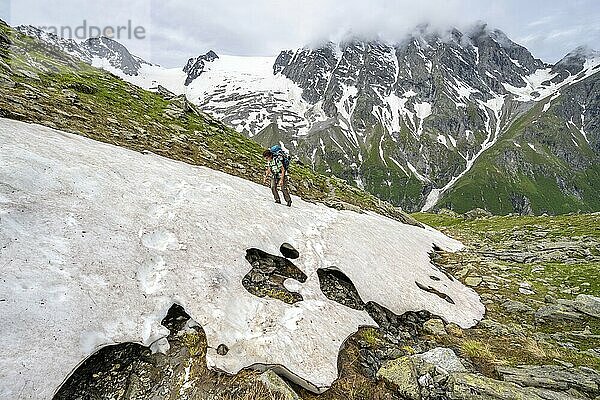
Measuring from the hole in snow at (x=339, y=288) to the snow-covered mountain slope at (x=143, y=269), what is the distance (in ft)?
1.45

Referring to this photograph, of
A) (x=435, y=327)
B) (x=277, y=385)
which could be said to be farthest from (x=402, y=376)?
(x=435, y=327)

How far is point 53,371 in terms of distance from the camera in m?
8.41

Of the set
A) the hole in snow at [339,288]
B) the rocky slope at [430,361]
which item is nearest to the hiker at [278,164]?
the hole in snow at [339,288]

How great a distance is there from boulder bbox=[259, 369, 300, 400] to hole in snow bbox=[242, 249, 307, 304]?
12.8ft

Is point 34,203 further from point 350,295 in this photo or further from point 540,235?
point 540,235

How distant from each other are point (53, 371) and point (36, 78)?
35004 mm

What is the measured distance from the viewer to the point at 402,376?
11438mm

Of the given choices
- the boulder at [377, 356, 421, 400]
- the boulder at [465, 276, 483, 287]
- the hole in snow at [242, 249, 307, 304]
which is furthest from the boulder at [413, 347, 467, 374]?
the boulder at [465, 276, 483, 287]

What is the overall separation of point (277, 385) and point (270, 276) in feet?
19.0

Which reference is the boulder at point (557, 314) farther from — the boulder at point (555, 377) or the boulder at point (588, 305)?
the boulder at point (555, 377)

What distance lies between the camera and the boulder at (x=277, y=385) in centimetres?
938

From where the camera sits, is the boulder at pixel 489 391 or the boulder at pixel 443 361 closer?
the boulder at pixel 489 391

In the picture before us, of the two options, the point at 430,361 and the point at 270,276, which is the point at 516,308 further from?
the point at 270,276

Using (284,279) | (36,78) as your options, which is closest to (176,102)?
(36,78)
